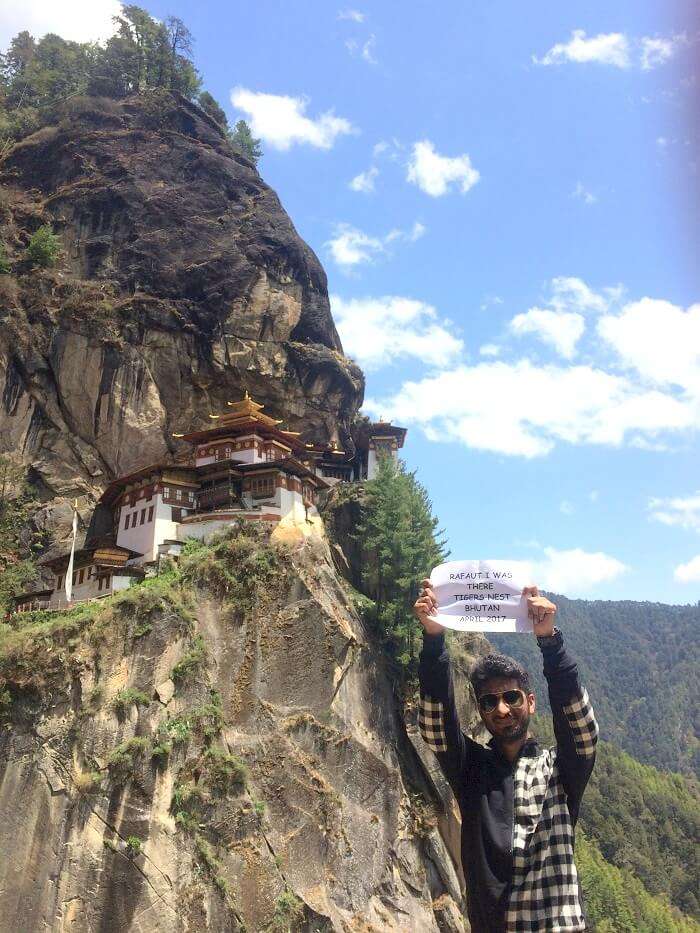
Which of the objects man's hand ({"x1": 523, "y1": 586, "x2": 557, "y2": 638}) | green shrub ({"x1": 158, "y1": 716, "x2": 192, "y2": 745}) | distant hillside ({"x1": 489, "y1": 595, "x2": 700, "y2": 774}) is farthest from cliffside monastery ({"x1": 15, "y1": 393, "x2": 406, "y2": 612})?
distant hillside ({"x1": 489, "y1": 595, "x2": 700, "y2": 774})

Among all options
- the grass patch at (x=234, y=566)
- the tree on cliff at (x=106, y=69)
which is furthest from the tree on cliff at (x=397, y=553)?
the tree on cliff at (x=106, y=69)

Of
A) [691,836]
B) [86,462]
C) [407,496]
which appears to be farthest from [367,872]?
[691,836]

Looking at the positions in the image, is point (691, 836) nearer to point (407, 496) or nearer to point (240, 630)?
point (407, 496)

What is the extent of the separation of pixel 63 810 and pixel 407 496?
2040 centimetres

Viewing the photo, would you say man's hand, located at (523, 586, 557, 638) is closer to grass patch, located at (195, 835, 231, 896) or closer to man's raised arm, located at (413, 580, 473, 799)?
man's raised arm, located at (413, 580, 473, 799)

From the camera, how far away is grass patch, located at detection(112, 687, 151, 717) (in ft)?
75.4

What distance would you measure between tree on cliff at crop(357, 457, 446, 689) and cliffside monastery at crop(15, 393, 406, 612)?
12.4 feet

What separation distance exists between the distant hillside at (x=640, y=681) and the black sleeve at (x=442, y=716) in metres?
134

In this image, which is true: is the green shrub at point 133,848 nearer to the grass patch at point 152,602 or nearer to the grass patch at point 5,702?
the grass patch at point 5,702

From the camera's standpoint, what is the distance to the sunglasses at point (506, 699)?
475 centimetres

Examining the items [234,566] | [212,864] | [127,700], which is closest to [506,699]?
[127,700]

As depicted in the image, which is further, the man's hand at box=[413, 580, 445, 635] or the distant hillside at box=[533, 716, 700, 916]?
the distant hillside at box=[533, 716, 700, 916]

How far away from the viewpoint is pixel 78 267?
134 ft

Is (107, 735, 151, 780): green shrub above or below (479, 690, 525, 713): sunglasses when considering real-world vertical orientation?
below
